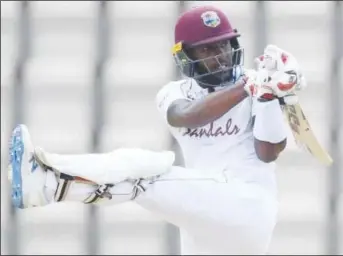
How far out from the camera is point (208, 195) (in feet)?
5.76

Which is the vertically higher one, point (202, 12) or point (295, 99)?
point (202, 12)

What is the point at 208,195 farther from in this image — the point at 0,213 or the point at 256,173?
the point at 0,213

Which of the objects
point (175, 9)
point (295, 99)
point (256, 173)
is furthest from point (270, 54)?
point (175, 9)

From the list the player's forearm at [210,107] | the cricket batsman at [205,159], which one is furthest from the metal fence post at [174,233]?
the player's forearm at [210,107]

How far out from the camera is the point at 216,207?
5.77 feet

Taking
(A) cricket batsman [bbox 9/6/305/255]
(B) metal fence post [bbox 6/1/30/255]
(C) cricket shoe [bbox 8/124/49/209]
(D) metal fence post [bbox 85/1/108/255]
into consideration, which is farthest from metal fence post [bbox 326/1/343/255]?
(C) cricket shoe [bbox 8/124/49/209]

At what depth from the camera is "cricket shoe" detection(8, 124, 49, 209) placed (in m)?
1.70

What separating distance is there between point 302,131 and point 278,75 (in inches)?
5.9

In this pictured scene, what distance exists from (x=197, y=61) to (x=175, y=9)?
85 centimetres

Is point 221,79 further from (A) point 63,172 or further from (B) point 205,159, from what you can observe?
(A) point 63,172

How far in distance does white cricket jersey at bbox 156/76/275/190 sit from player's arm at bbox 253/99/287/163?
0.11ft

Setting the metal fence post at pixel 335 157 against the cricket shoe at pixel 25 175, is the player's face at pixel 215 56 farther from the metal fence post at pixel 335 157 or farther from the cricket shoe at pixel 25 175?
the metal fence post at pixel 335 157

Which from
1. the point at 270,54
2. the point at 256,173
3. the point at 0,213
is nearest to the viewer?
the point at 270,54

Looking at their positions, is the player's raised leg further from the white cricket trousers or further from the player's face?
the player's face
